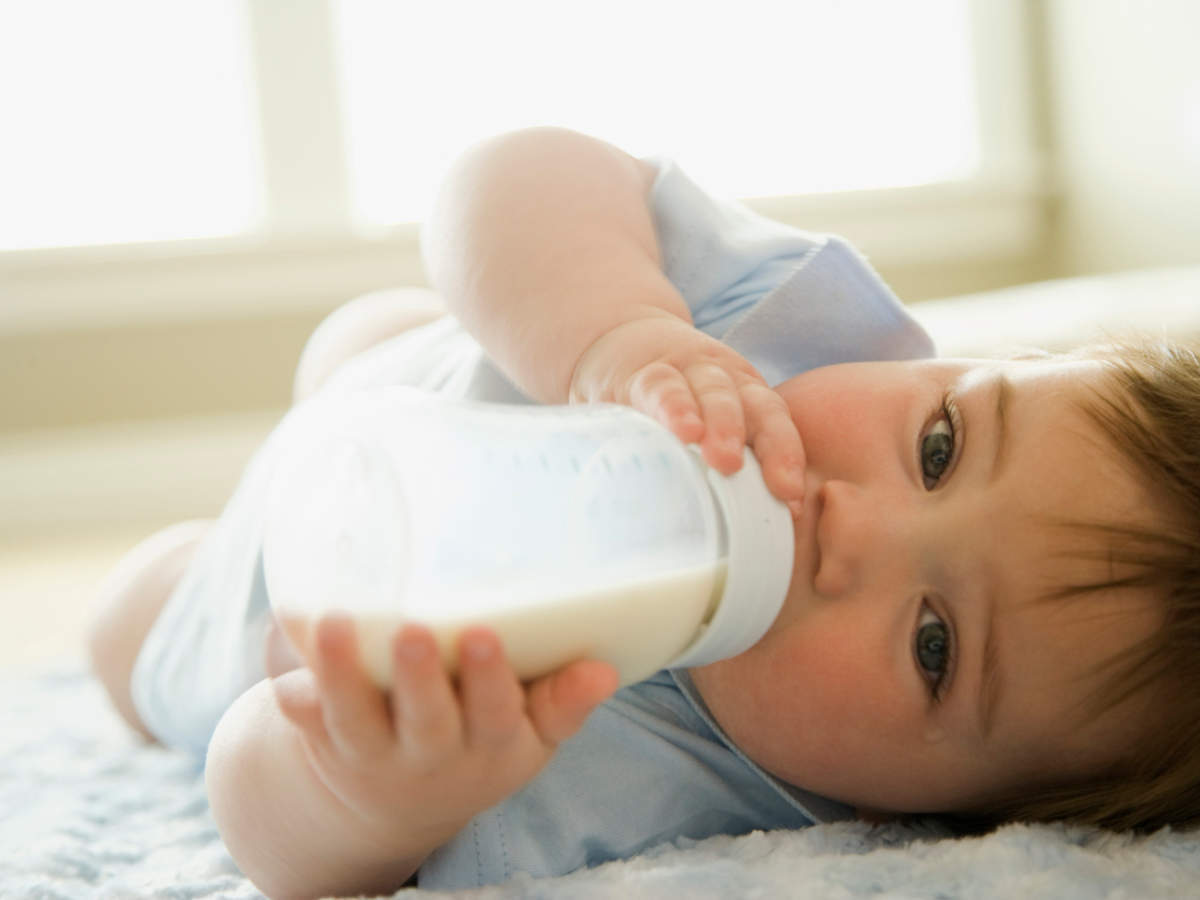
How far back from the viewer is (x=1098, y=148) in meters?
2.76

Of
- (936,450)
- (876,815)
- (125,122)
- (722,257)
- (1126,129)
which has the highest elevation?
(125,122)

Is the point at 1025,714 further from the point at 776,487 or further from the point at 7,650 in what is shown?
the point at 7,650

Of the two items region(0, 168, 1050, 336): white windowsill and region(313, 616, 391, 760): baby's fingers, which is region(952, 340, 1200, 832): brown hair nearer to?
region(313, 616, 391, 760): baby's fingers

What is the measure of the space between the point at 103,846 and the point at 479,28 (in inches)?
89.4

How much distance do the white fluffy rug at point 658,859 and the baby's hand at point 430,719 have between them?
3.8 inches

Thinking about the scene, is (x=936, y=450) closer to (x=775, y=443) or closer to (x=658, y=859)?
(x=775, y=443)

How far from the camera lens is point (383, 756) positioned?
52cm

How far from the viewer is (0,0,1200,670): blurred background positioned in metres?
2.50

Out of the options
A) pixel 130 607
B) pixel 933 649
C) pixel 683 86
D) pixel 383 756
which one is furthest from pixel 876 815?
pixel 683 86

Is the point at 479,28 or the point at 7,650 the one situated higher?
the point at 479,28

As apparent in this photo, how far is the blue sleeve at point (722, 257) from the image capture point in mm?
963

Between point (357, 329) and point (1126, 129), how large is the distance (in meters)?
1.91

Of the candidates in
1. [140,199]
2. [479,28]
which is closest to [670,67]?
[479,28]

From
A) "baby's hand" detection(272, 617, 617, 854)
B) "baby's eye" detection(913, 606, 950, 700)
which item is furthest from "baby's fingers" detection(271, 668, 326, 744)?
"baby's eye" detection(913, 606, 950, 700)
